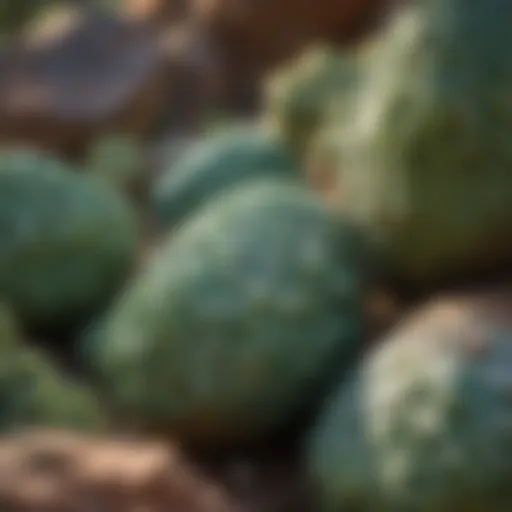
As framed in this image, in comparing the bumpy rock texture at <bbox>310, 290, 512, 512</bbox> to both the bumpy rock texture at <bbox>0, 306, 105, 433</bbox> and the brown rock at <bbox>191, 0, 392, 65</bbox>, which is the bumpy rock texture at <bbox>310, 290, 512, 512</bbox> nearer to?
the bumpy rock texture at <bbox>0, 306, 105, 433</bbox>

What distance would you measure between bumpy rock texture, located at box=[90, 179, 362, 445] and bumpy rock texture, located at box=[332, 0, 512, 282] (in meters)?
0.08

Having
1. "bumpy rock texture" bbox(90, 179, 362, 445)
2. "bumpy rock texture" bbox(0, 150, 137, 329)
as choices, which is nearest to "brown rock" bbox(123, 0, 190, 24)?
"bumpy rock texture" bbox(0, 150, 137, 329)

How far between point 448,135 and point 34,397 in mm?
379

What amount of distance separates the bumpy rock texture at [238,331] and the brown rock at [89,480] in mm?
283

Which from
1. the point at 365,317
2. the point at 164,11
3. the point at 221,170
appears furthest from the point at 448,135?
the point at 164,11

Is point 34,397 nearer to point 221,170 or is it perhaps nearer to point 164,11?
point 221,170

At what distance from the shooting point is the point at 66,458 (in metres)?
0.50

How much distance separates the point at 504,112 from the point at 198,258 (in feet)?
0.93

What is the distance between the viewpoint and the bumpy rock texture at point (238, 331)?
2.67 feet

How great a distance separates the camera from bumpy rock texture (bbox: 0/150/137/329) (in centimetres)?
102

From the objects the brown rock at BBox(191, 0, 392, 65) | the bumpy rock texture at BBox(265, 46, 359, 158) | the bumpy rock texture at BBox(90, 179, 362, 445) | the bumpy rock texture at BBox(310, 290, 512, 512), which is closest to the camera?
the bumpy rock texture at BBox(310, 290, 512, 512)

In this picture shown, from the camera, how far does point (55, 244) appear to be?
103cm

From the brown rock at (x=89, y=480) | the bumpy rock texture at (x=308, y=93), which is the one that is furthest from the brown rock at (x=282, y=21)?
the brown rock at (x=89, y=480)

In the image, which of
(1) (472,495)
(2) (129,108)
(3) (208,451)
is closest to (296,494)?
(3) (208,451)
